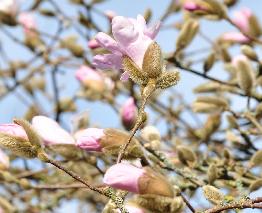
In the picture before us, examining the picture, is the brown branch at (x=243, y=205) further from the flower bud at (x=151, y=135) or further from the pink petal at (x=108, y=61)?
the flower bud at (x=151, y=135)

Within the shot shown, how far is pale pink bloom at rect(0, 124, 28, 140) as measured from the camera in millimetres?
856

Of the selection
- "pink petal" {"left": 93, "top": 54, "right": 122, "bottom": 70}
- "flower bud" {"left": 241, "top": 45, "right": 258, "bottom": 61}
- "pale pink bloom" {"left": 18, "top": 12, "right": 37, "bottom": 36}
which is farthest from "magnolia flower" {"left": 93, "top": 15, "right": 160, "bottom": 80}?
"pale pink bloom" {"left": 18, "top": 12, "right": 37, "bottom": 36}

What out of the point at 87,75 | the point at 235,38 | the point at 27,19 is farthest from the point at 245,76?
the point at 27,19

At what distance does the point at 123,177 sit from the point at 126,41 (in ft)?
0.74

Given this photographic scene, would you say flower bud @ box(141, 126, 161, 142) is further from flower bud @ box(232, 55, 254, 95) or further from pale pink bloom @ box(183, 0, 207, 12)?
pale pink bloom @ box(183, 0, 207, 12)

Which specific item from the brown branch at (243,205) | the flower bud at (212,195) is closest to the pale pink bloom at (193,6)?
the flower bud at (212,195)

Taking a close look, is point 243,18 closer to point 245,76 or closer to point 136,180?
point 245,76

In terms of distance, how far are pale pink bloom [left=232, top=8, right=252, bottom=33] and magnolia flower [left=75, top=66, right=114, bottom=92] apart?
49 cm

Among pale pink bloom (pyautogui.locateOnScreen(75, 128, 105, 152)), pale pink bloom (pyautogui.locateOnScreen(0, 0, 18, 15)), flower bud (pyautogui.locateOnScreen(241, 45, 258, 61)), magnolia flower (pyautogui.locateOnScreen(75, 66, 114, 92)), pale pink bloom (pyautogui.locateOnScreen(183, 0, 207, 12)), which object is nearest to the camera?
pale pink bloom (pyautogui.locateOnScreen(75, 128, 105, 152))

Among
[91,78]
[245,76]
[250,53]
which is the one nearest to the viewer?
[245,76]

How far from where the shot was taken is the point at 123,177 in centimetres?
76

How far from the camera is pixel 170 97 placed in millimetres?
2516

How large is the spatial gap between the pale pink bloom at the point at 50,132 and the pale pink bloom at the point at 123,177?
345 millimetres

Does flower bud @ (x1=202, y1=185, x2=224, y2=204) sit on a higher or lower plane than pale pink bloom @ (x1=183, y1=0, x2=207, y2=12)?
lower
